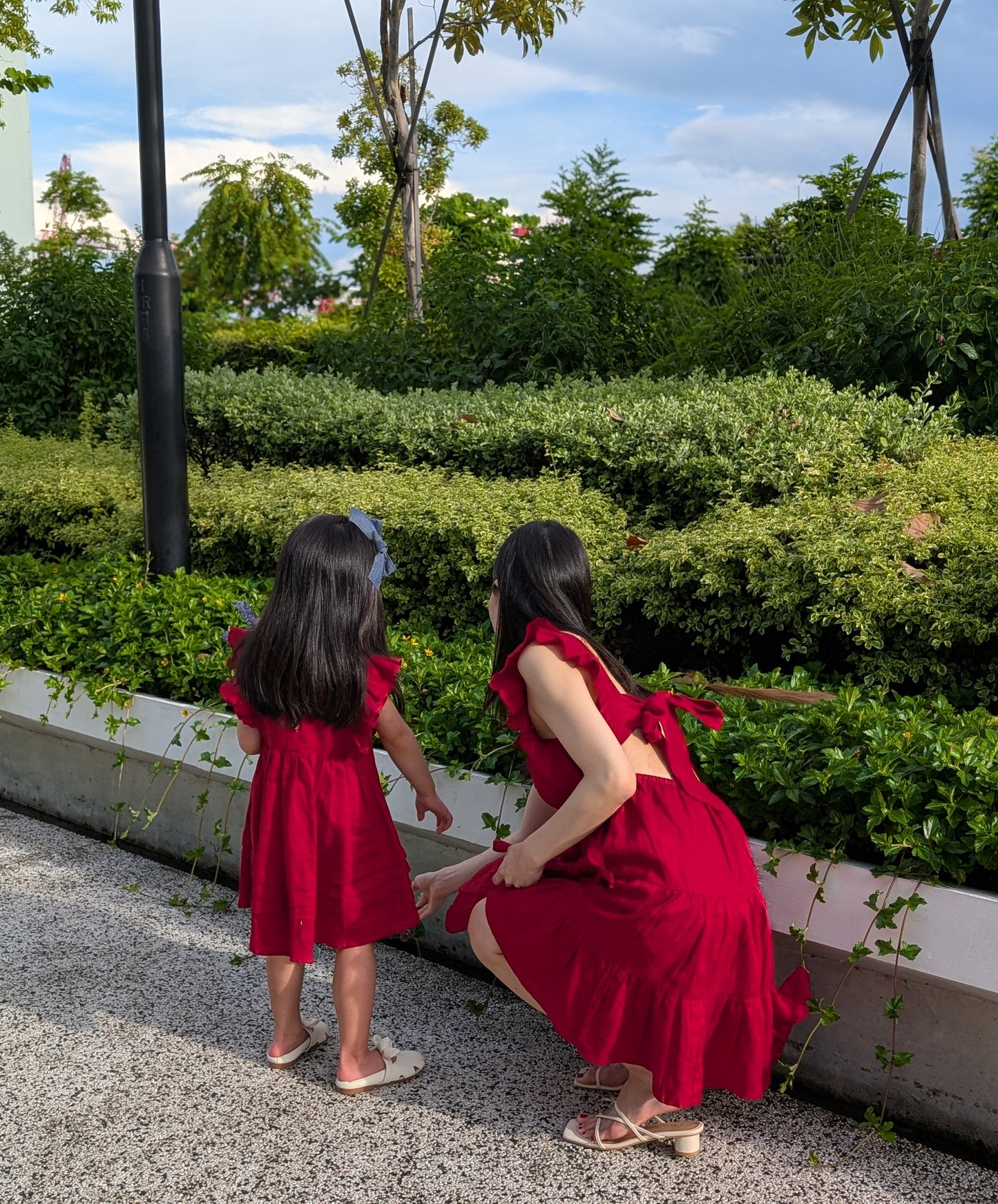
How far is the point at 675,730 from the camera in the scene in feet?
7.55

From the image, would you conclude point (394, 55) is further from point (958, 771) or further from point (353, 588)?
point (958, 771)

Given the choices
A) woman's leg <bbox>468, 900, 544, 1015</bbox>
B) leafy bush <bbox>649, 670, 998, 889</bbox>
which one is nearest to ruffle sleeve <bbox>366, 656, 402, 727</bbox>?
woman's leg <bbox>468, 900, 544, 1015</bbox>

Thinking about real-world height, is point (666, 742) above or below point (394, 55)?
below

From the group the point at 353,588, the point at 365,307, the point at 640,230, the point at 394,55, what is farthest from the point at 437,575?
the point at 640,230

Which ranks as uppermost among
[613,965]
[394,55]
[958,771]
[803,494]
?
[394,55]

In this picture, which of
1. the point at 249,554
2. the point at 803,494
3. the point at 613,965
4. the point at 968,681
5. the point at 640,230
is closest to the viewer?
the point at 613,965

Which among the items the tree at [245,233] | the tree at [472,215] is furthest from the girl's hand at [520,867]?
the tree at [245,233]

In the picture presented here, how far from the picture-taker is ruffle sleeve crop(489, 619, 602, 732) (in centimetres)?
223

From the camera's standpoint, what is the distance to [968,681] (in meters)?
3.14

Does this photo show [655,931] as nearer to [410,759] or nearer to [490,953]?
[490,953]

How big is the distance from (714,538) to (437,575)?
114 cm

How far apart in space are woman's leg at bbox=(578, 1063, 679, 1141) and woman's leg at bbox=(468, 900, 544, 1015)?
0.24m

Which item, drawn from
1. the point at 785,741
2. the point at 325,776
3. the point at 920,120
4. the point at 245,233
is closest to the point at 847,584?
the point at 785,741

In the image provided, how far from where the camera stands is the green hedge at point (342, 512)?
13.5 ft
